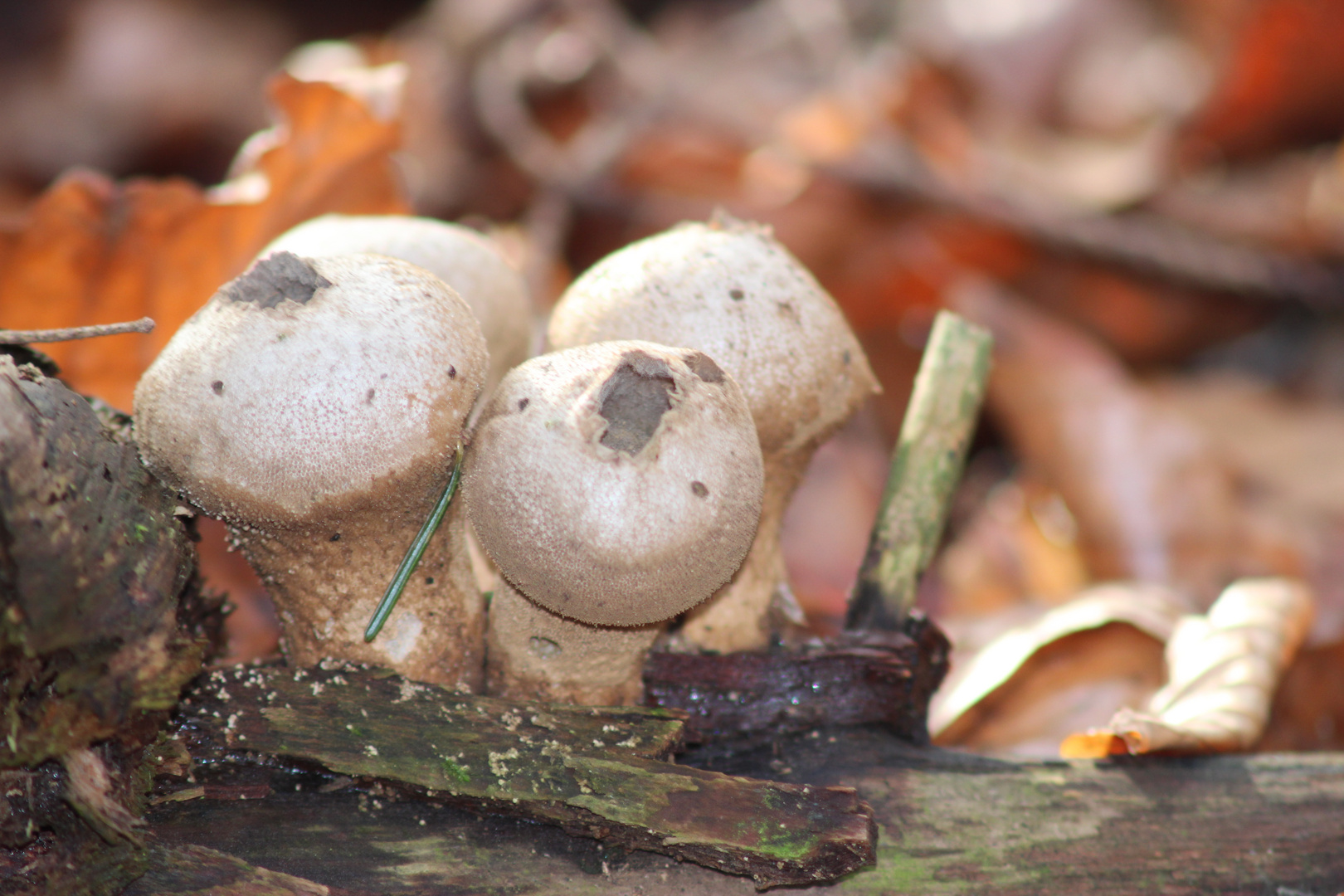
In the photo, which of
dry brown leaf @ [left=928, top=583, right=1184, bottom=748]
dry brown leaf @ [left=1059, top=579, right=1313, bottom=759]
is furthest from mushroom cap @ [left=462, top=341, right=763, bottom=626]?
dry brown leaf @ [left=928, top=583, right=1184, bottom=748]

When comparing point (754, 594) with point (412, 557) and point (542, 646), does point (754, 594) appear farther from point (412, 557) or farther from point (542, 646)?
point (412, 557)

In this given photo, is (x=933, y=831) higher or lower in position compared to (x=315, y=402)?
lower

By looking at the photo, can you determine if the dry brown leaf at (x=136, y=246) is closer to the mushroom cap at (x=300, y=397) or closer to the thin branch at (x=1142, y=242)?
the mushroom cap at (x=300, y=397)

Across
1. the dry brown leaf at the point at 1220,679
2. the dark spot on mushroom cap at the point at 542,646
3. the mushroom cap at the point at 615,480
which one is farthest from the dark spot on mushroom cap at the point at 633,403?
the dry brown leaf at the point at 1220,679

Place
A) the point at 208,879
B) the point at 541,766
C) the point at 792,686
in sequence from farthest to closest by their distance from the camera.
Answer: the point at 792,686
the point at 541,766
the point at 208,879

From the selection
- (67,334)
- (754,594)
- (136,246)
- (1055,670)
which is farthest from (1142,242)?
(67,334)

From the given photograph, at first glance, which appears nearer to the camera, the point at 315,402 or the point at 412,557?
the point at 315,402
